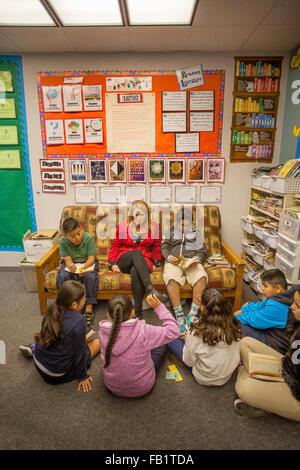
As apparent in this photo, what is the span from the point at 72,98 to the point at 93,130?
41 cm

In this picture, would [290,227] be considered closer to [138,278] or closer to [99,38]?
[138,278]

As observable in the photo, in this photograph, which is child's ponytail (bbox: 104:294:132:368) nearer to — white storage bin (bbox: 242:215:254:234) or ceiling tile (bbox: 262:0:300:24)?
white storage bin (bbox: 242:215:254:234)

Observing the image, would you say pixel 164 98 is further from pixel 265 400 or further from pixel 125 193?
pixel 265 400

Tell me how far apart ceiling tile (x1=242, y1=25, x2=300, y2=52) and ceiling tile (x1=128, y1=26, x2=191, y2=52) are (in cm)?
66

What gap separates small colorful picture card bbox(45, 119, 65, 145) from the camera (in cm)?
320

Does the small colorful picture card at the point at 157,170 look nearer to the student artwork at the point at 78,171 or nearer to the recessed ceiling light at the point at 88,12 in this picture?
the student artwork at the point at 78,171

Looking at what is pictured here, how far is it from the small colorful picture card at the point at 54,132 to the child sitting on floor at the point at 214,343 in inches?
101

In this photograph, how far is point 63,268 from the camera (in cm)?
263

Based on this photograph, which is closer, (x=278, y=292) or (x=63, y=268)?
(x=278, y=292)

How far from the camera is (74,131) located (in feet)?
10.5

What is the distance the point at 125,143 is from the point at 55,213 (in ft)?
4.06

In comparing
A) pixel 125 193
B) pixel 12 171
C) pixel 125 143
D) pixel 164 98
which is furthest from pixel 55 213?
pixel 164 98

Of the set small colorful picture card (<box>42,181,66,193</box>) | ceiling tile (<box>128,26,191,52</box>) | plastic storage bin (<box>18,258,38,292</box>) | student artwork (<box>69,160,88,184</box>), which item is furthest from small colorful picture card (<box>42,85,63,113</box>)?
plastic storage bin (<box>18,258,38,292</box>)

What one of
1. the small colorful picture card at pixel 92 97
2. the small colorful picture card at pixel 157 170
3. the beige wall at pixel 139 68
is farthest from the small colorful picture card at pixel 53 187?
the small colorful picture card at pixel 157 170
